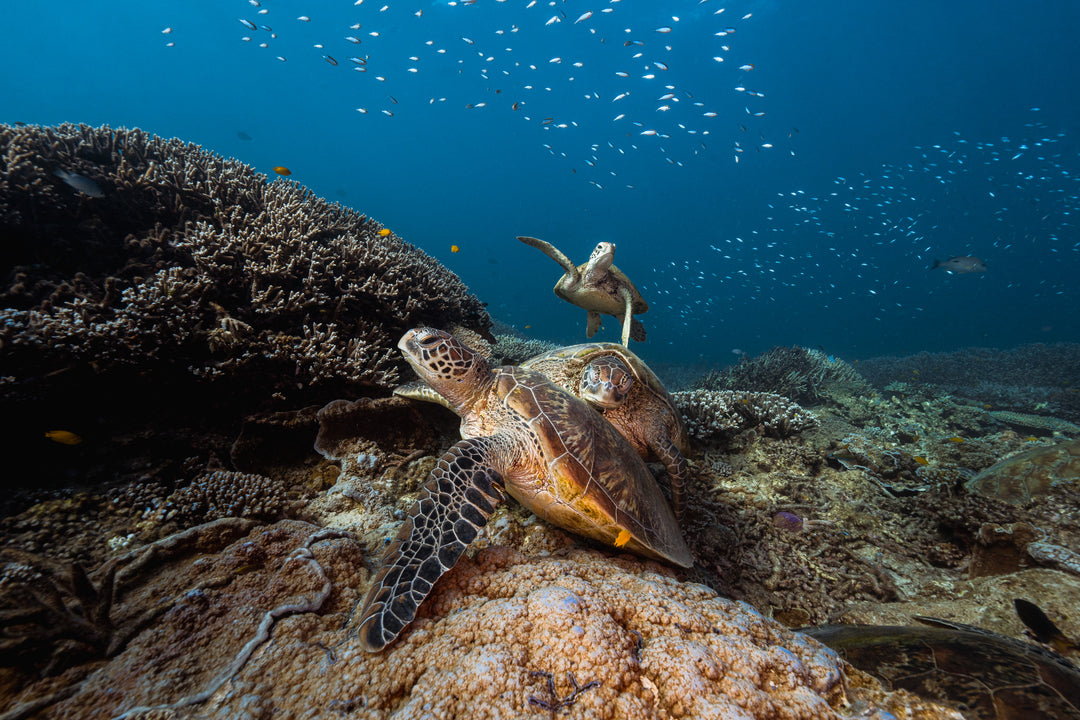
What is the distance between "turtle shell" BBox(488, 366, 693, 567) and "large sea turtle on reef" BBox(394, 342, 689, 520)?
55 centimetres

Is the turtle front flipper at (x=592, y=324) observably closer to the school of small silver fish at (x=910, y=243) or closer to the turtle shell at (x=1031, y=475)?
the turtle shell at (x=1031, y=475)

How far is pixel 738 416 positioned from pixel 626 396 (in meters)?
2.21

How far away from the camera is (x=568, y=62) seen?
181 feet

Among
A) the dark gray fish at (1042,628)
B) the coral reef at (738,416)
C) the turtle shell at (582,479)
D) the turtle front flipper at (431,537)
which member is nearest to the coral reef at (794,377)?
the coral reef at (738,416)

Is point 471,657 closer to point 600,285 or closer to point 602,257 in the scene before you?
point 602,257

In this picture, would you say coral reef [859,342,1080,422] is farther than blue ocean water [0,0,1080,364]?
No

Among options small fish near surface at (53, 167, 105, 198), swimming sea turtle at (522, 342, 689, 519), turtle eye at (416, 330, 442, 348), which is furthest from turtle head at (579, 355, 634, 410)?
small fish near surface at (53, 167, 105, 198)

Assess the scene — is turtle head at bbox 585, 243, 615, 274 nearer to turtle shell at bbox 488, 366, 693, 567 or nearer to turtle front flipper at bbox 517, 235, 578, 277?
turtle front flipper at bbox 517, 235, 578, 277

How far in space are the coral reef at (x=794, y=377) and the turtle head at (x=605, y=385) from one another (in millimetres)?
5634

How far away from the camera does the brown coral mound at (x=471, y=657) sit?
116 centimetres

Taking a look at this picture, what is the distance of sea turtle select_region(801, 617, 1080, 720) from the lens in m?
1.26

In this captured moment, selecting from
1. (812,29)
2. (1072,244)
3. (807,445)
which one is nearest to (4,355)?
(807,445)

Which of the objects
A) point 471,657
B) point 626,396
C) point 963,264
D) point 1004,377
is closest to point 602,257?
point 626,396

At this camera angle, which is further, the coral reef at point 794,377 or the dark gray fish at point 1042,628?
the coral reef at point 794,377
